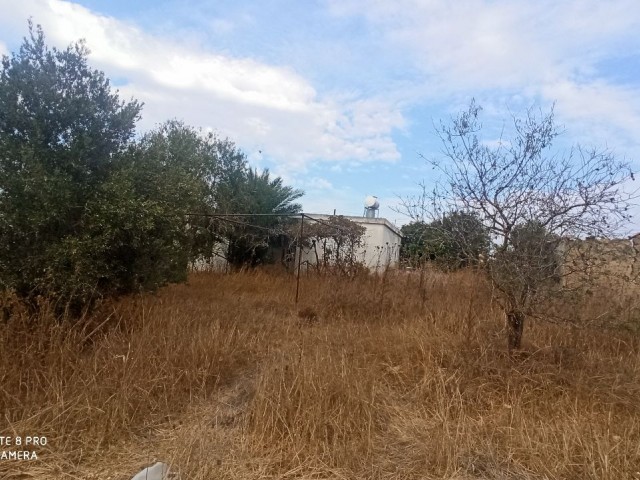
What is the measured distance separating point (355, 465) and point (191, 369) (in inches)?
70.5

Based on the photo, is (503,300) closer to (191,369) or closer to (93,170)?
(191,369)

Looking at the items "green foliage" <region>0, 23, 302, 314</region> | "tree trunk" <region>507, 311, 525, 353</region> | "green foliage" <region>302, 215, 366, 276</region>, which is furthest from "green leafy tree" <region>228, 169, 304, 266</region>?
"tree trunk" <region>507, 311, 525, 353</region>

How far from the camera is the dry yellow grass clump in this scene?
2754mm

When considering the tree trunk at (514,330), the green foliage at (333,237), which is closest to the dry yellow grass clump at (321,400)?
the tree trunk at (514,330)

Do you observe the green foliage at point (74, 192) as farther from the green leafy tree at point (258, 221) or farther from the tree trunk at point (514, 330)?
the green leafy tree at point (258, 221)

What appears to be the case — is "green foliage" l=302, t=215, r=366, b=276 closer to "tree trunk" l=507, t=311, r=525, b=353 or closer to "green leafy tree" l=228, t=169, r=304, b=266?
"green leafy tree" l=228, t=169, r=304, b=266

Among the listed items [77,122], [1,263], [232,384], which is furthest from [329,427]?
[77,122]

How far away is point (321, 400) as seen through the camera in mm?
3223

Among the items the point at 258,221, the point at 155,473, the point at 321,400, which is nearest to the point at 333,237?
the point at 258,221

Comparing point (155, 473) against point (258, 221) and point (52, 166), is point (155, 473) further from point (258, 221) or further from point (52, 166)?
point (258, 221)

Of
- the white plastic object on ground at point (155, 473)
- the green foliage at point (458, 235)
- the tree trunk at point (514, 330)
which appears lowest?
the white plastic object on ground at point (155, 473)

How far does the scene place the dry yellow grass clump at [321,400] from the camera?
275cm

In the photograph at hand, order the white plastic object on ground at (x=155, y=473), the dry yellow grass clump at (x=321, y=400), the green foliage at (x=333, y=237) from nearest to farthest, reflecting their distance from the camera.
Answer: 1. the white plastic object on ground at (x=155, y=473)
2. the dry yellow grass clump at (x=321, y=400)
3. the green foliage at (x=333, y=237)

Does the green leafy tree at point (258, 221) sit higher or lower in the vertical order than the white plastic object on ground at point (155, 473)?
higher
